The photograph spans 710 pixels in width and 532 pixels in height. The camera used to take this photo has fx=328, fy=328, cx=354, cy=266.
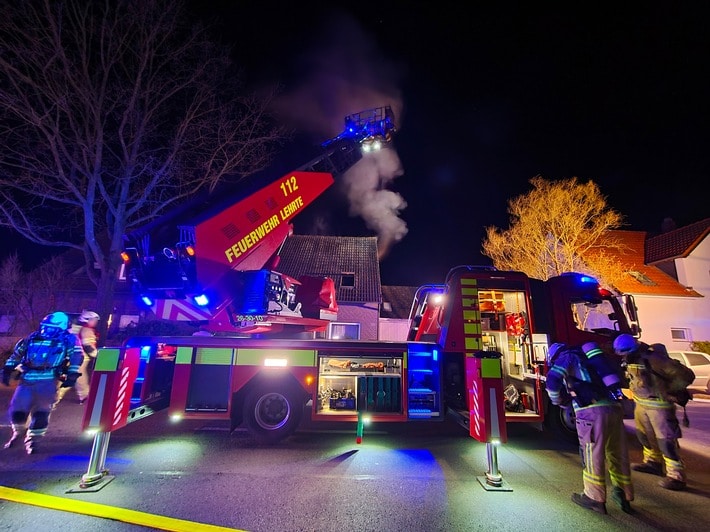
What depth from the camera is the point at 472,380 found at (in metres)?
4.34

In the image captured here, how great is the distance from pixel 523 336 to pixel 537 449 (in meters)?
1.80

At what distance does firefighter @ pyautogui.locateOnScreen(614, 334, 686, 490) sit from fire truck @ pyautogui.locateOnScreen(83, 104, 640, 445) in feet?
3.71

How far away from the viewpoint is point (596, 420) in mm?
3555

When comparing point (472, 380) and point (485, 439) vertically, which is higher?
point (472, 380)

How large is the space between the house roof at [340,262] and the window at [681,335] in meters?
15.7

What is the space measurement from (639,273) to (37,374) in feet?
83.8

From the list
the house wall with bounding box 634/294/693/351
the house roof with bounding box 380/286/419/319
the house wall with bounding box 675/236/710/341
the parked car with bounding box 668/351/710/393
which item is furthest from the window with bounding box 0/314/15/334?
the house wall with bounding box 675/236/710/341

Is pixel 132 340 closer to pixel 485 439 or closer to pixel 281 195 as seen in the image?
pixel 281 195

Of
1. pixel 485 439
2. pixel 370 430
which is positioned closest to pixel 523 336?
pixel 485 439

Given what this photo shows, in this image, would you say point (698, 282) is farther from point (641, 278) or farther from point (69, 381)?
point (69, 381)

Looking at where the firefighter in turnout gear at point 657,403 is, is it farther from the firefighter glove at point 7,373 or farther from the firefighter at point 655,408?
the firefighter glove at point 7,373

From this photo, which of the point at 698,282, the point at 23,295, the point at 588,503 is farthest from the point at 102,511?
the point at 698,282

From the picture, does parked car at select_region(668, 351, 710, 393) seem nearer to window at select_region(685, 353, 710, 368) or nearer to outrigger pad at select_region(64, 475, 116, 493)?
window at select_region(685, 353, 710, 368)

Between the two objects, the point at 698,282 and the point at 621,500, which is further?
the point at 698,282
